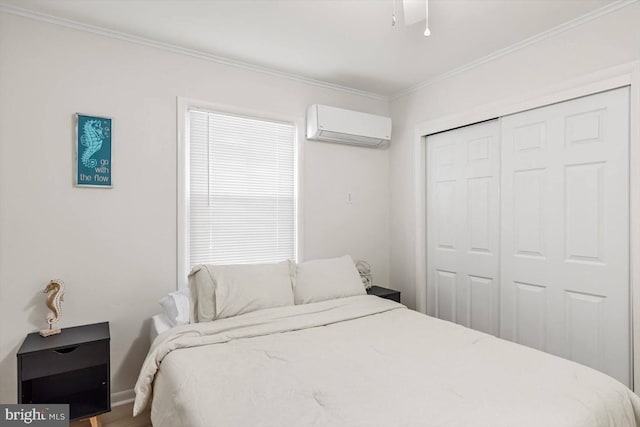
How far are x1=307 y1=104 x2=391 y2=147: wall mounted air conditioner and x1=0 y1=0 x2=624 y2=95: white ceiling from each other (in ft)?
1.28

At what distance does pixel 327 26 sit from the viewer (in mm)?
2379

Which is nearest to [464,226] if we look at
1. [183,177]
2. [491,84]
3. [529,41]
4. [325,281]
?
[491,84]

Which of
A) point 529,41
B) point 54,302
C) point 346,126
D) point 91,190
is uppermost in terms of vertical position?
point 529,41

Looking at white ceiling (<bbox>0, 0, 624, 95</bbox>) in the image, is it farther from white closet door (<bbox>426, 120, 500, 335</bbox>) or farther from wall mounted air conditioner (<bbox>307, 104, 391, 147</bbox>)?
white closet door (<bbox>426, 120, 500, 335</bbox>)

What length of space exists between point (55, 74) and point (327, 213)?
228 cm

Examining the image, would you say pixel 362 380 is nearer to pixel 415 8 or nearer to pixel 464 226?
pixel 415 8

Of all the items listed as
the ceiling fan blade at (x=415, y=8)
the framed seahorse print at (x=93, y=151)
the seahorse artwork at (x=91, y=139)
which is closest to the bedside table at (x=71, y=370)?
the framed seahorse print at (x=93, y=151)

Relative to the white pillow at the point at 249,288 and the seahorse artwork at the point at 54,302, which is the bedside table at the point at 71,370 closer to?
the seahorse artwork at the point at 54,302

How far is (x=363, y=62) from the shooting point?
9.64 feet

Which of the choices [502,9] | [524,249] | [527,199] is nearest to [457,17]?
[502,9]

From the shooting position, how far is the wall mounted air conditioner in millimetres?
3172

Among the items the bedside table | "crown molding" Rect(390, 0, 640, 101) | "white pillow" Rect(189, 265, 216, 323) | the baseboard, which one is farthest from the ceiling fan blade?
the baseboard

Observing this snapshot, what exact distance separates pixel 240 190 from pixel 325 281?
104 cm

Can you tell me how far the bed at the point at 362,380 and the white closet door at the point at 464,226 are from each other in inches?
39.1
